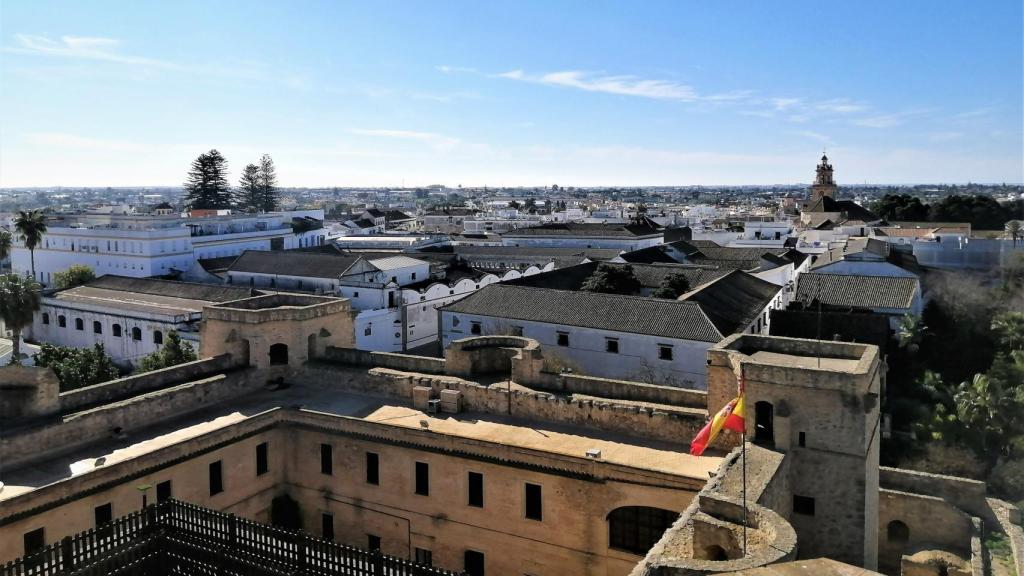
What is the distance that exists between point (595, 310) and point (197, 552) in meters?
29.2

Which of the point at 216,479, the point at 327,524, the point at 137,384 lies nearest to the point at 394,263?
the point at 137,384

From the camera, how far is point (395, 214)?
153 m

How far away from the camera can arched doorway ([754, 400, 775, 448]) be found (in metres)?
18.9

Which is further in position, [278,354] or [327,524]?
[278,354]

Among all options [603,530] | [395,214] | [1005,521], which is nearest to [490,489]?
[603,530]

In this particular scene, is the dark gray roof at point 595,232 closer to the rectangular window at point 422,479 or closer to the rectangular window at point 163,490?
the rectangular window at point 422,479

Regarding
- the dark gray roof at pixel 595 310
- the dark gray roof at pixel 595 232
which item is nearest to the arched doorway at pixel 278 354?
the dark gray roof at pixel 595 310

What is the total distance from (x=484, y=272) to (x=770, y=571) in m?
52.0

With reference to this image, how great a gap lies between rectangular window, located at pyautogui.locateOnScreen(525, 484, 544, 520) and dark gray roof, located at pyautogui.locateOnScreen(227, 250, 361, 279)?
33.9 m

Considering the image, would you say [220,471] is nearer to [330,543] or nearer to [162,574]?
[162,574]

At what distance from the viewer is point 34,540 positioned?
18.0 metres

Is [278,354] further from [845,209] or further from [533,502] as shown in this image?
[845,209]

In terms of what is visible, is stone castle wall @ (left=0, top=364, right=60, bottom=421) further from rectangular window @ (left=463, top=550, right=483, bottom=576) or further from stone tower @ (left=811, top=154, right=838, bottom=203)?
stone tower @ (left=811, top=154, right=838, bottom=203)

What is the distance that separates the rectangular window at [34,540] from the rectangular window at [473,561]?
1075 centimetres
